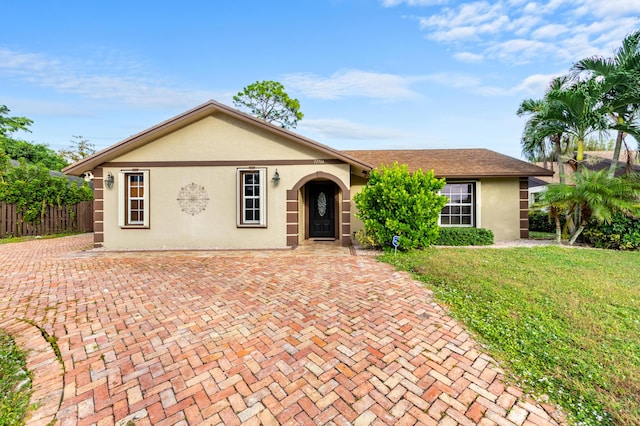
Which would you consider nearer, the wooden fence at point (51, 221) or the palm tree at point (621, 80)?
the palm tree at point (621, 80)

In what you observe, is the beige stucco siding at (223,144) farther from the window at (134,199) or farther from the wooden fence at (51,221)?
the wooden fence at (51,221)

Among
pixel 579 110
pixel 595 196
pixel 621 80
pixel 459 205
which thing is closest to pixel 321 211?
pixel 459 205

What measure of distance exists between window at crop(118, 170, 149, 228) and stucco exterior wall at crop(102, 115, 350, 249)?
5.9 inches

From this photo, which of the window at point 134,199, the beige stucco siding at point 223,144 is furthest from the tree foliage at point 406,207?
the window at point 134,199

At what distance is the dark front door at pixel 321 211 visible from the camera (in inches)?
436

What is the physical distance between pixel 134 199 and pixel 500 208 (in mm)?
14391

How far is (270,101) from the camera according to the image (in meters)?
23.5

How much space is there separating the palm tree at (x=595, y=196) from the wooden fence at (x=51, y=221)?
839 inches

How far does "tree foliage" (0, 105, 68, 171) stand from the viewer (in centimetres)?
2061

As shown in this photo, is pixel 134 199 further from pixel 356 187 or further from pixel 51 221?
pixel 356 187

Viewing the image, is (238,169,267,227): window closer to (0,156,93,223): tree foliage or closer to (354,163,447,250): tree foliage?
(354,163,447,250): tree foliage

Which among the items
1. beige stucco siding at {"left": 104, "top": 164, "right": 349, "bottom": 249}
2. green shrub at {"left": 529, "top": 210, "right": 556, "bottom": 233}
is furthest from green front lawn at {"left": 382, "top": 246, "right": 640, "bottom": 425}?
green shrub at {"left": 529, "top": 210, "right": 556, "bottom": 233}

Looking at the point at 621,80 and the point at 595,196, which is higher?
the point at 621,80

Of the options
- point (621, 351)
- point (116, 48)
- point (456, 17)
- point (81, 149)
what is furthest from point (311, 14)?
point (81, 149)
